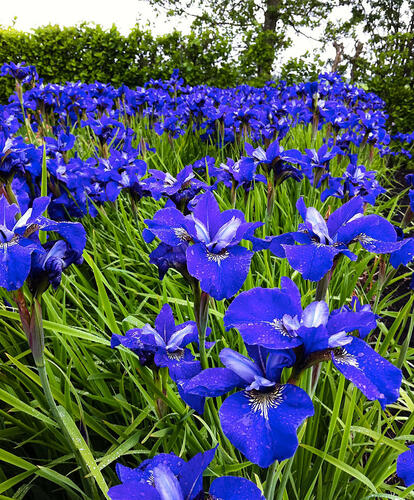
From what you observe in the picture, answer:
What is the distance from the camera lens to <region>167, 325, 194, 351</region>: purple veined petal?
1162 millimetres

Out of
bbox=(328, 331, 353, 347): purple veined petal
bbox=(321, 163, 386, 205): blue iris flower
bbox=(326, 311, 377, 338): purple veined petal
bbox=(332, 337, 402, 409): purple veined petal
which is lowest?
bbox=(332, 337, 402, 409): purple veined petal

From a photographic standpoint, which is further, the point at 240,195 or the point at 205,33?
the point at 205,33

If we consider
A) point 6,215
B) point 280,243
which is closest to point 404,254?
point 280,243

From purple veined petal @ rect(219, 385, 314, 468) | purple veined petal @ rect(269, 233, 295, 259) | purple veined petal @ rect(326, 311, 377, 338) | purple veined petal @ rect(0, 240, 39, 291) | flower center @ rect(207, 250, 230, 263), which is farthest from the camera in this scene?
purple veined petal @ rect(269, 233, 295, 259)

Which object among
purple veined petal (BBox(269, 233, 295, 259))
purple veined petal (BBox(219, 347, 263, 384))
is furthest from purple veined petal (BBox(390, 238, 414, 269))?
purple veined petal (BBox(219, 347, 263, 384))

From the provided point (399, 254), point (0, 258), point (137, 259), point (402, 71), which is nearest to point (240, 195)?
point (137, 259)

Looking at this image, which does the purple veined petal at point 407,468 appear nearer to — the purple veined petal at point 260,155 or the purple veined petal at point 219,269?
the purple veined petal at point 219,269

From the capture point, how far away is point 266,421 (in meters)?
0.65

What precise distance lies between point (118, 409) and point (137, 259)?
1.20 metres

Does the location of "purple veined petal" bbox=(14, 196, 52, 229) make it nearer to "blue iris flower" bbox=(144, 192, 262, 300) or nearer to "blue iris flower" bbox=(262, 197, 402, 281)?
"blue iris flower" bbox=(144, 192, 262, 300)

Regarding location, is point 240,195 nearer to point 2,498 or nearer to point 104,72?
point 2,498

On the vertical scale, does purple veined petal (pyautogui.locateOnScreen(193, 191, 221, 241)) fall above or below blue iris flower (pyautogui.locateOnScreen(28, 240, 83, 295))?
above

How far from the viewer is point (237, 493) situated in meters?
0.67

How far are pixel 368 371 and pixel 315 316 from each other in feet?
0.42
